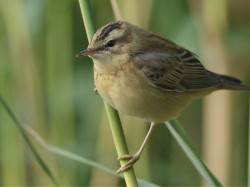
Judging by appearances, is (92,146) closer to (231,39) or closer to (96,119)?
(96,119)

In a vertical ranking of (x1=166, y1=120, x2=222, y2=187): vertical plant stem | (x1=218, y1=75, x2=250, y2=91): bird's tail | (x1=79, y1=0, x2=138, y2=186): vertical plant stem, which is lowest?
(x1=166, y1=120, x2=222, y2=187): vertical plant stem

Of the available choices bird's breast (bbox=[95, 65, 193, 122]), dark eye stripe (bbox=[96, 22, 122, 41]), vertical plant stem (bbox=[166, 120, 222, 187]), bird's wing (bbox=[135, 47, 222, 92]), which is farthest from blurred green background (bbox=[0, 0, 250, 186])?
vertical plant stem (bbox=[166, 120, 222, 187])

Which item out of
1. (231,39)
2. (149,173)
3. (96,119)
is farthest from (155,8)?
(149,173)

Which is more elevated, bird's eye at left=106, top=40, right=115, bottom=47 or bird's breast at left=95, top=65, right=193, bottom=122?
bird's eye at left=106, top=40, right=115, bottom=47

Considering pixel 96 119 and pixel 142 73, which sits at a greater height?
pixel 142 73

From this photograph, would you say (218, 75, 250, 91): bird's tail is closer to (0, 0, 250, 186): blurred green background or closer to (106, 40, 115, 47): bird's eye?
(0, 0, 250, 186): blurred green background

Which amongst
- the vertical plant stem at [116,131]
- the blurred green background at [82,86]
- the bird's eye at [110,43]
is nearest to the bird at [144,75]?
the bird's eye at [110,43]

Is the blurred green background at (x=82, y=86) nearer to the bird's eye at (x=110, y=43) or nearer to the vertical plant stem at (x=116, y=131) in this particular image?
the bird's eye at (x=110, y=43)
